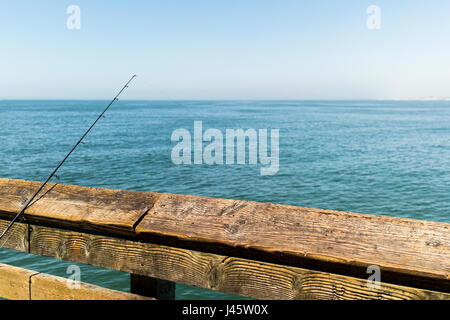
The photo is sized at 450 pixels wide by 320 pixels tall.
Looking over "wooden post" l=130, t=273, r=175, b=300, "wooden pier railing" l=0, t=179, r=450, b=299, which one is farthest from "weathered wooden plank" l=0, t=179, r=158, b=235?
"wooden post" l=130, t=273, r=175, b=300

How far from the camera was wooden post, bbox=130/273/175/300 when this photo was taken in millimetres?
1807

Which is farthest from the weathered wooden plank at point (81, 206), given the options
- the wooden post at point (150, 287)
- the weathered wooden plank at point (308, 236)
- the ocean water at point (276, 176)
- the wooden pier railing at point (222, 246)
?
the ocean water at point (276, 176)

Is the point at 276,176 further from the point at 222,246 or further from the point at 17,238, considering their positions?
the point at 222,246

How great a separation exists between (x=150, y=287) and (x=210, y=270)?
0.39 metres

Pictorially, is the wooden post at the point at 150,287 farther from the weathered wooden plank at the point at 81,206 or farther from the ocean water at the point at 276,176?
the ocean water at the point at 276,176

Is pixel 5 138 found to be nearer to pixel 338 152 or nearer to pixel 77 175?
pixel 77 175

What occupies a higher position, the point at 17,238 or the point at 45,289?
the point at 17,238

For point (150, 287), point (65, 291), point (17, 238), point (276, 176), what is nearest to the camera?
point (150, 287)

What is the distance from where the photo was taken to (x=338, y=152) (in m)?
30.6

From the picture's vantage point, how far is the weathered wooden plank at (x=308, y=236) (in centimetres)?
134

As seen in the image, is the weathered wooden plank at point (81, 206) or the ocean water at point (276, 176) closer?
the weathered wooden plank at point (81, 206)

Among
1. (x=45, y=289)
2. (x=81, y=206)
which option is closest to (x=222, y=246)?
(x=81, y=206)

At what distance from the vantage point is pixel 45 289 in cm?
196

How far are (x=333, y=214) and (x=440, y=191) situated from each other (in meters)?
19.6
